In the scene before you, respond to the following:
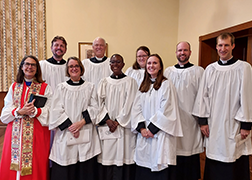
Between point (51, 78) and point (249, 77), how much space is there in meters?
2.60

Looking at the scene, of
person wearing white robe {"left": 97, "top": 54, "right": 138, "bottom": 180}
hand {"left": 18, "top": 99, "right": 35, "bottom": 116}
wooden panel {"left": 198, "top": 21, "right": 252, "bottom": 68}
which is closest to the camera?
hand {"left": 18, "top": 99, "right": 35, "bottom": 116}

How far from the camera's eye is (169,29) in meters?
5.59

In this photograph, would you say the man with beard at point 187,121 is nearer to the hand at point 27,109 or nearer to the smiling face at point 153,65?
the smiling face at point 153,65

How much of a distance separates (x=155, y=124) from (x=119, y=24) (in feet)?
12.4

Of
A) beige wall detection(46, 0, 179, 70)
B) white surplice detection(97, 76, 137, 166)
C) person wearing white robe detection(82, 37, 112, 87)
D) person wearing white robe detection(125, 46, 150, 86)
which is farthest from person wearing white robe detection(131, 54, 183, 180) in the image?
beige wall detection(46, 0, 179, 70)

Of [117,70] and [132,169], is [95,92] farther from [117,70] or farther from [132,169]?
[132,169]

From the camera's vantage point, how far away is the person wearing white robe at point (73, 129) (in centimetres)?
235

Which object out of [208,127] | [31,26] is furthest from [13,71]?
[208,127]

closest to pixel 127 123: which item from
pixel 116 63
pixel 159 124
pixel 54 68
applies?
pixel 159 124

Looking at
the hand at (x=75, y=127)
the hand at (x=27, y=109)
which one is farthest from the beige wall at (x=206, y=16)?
the hand at (x=27, y=109)

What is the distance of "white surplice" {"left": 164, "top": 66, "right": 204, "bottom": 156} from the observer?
2.63 meters

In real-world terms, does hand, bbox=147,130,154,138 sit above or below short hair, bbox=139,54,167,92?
below

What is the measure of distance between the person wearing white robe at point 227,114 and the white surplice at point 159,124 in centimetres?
43

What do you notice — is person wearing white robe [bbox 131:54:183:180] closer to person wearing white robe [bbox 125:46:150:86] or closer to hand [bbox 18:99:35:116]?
person wearing white robe [bbox 125:46:150:86]
